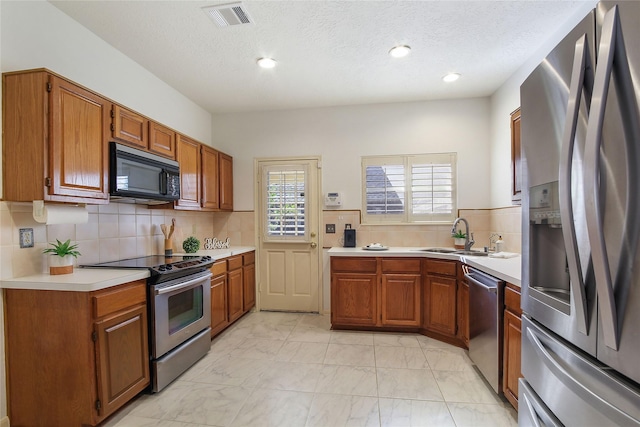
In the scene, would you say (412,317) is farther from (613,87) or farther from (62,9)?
(62,9)

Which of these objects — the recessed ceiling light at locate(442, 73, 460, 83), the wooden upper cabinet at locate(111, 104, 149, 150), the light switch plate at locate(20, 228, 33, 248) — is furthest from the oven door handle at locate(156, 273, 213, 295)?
the recessed ceiling light at locate(442, 73, 460, 83)

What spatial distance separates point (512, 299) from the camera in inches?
72.5

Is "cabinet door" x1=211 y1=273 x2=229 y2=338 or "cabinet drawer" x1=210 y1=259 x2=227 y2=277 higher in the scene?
"cabinet drawer" x1=210 y1=259 x2=227 y2=277

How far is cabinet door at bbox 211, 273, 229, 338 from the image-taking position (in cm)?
297

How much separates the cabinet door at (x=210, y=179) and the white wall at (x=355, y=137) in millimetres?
448

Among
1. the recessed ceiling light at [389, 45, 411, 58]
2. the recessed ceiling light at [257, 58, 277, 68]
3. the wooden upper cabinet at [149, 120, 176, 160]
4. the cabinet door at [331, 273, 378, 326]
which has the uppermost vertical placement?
the recessed ceiling light at [257, 58, 277, 68]

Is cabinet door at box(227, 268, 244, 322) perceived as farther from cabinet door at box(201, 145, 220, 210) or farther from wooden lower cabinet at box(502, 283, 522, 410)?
wooden lower cabinet at box(502, 283, 522, 410)

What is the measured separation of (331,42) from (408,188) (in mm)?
1976

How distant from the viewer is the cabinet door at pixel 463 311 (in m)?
2.71

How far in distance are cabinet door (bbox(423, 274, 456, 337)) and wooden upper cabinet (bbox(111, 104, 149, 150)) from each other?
3.02m

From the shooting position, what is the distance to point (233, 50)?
8.43ft

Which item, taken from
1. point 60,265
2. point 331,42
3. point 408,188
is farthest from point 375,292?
point 60,265

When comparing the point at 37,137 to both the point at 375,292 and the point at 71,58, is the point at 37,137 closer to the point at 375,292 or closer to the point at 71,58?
the point at 71,58

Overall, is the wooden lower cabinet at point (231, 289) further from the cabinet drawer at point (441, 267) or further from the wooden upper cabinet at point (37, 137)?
the cabinet drawer at point (441, 267)
